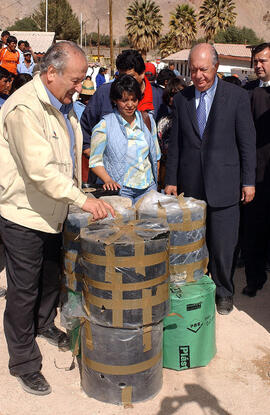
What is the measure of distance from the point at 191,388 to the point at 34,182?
6.23ft

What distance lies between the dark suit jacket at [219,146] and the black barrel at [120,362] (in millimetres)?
1551

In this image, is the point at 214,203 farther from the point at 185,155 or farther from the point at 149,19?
the point at 149,19

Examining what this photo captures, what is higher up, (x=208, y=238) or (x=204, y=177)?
(x=204, y=177)

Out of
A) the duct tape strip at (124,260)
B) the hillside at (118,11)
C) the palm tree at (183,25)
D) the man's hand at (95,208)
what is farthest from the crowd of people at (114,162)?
the hillside at (118,11)

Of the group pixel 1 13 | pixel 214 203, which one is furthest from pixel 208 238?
pixel 1 13

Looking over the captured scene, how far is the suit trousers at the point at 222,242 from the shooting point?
166 inches

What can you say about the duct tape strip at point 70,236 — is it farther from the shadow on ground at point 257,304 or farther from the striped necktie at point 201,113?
the shadow on ground at point 257,304

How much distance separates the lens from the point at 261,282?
16.2ft

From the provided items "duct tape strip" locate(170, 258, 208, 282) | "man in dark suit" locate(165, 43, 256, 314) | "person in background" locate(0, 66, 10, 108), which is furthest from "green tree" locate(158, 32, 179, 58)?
"duct tape strip" locate(170, 258, 208, 282)

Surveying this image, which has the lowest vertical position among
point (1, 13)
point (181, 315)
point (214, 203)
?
point (181, 315)

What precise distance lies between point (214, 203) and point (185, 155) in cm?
54

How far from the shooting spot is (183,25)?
52031 millimetres

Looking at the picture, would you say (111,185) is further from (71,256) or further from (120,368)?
(120,368)

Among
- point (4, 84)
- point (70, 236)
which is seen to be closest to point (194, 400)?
point (70, 236)
